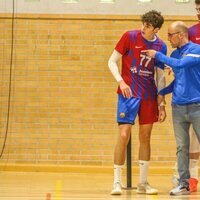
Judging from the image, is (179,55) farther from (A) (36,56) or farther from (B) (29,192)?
(A) (36,56)

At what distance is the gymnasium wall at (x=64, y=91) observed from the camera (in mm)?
8562

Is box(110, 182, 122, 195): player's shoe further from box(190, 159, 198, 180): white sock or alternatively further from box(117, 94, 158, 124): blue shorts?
box(190, 159, 198, 180): white sock

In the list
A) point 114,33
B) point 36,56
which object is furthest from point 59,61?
point 114,33

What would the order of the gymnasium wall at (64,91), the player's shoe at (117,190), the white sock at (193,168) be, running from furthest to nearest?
the gymnasium wall at (64,91)
the white sock at (193,168)
the player's shoe at (117,190)

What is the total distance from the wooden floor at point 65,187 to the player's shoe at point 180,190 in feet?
0.26

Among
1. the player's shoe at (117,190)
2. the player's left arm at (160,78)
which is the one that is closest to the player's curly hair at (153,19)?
the player's left arm at (160,78)

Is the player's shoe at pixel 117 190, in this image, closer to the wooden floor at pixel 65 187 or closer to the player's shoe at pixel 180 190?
the wooden floor at pixel 65 187

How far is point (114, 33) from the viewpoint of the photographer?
8633 mm

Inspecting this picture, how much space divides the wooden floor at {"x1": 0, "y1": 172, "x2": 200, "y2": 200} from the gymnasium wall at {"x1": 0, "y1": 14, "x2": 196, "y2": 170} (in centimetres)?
54

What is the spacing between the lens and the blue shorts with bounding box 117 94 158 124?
5629 mm

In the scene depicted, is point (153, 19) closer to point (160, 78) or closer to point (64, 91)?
point (160, 78)

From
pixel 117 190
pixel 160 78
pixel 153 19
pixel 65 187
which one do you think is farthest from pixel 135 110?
pixel 65 187

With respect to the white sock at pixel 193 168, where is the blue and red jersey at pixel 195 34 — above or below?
above

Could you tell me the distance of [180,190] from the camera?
5.60 meters
